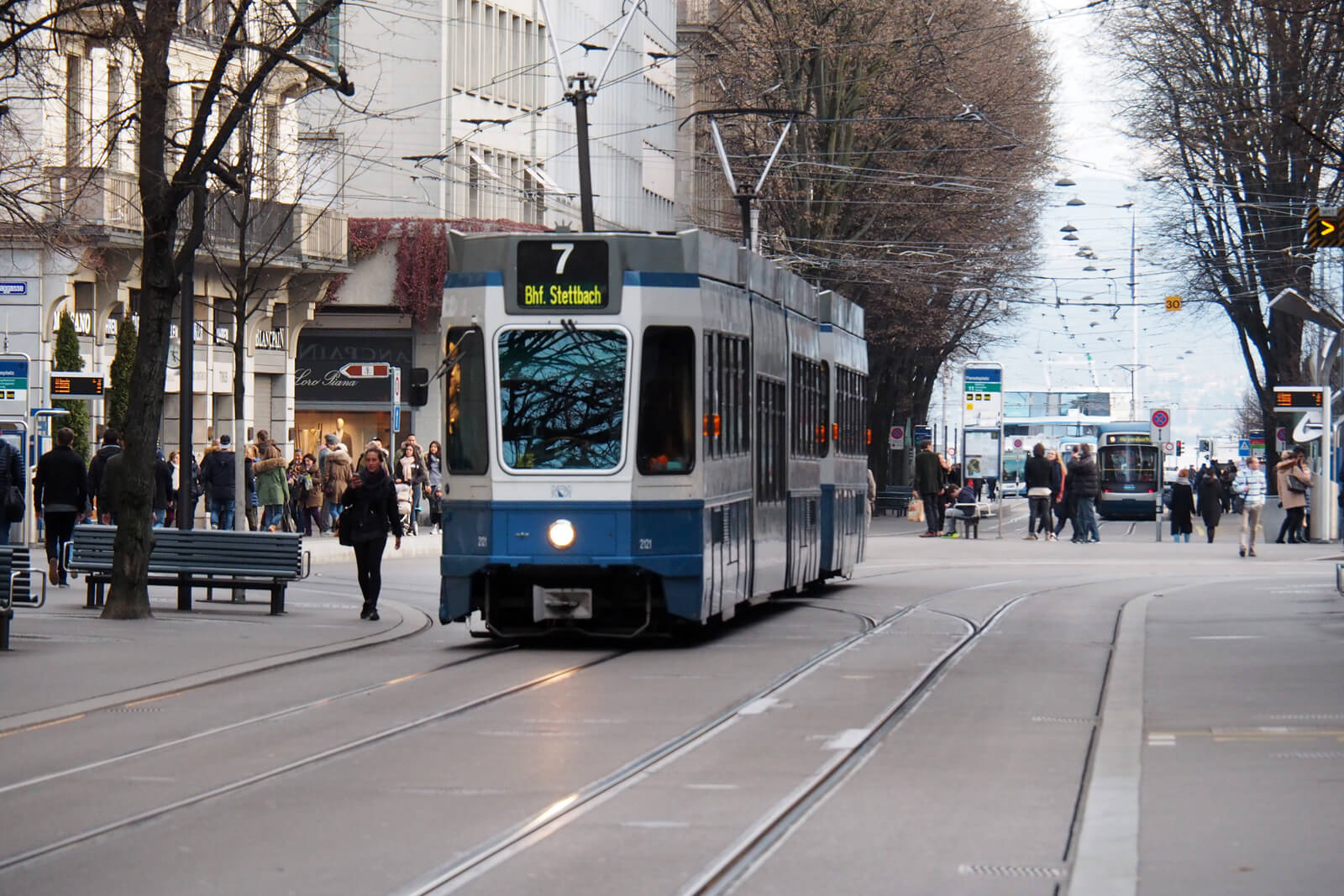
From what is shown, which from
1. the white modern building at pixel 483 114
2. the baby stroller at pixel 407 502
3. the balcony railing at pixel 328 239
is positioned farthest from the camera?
the white modern building at pixel 483 114

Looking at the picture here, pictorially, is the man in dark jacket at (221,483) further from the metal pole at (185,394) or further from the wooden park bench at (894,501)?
the wooden park bench at (894,501)

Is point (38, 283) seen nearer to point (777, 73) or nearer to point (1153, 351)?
point (777, 73)

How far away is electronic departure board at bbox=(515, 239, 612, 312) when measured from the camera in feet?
55.1

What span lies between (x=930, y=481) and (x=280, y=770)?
3497 cm

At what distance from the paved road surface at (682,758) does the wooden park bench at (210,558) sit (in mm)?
1117

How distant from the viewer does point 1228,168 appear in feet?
157

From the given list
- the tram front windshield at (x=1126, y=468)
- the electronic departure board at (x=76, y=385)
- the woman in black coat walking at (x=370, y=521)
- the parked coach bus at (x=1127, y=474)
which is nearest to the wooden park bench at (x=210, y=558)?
the woman in black coat walking at (x=370, y=521)

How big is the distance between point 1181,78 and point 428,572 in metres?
23.4

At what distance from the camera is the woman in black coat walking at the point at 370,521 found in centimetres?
2059

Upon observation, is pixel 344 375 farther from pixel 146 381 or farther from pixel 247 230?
pixel 146 381

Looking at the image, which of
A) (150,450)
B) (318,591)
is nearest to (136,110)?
(150,450)

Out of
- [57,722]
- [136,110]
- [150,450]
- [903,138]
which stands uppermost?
[903,138]

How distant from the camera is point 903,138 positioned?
52.0 meters

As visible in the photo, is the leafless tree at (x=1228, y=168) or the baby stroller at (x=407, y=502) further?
the leafless tree at (x=1228, y=168)
